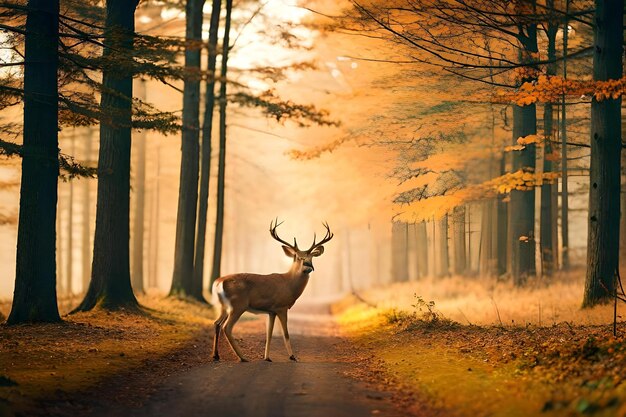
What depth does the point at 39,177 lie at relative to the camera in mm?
15414

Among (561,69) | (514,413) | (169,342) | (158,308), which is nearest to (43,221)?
(169,342)

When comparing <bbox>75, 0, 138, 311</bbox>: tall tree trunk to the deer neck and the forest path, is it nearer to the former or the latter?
the forest path

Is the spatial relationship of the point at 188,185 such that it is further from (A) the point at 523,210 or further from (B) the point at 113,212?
(A) the point at 523,210

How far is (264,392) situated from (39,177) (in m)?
8.54

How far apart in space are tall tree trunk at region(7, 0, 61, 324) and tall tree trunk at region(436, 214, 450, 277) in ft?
41.6

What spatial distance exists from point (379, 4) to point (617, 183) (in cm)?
697

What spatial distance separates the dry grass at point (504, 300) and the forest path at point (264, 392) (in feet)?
17.2

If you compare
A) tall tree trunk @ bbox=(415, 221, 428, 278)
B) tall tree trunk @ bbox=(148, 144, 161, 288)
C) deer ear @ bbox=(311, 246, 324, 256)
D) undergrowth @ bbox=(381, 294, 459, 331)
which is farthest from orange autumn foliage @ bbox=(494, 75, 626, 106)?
tall tree trunk @ bbox=(148, 144, 161, 288)

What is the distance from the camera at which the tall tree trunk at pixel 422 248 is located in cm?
2645

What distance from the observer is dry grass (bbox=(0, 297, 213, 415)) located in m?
9.51

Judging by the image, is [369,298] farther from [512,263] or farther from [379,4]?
[379,4]

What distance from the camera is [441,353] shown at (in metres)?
12.5

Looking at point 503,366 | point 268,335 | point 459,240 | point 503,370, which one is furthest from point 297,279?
point 459,240

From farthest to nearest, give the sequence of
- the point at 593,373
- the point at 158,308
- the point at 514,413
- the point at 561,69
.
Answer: the point at 561,69
the point at 158,308
the point at 593,373
the point at 514,413
